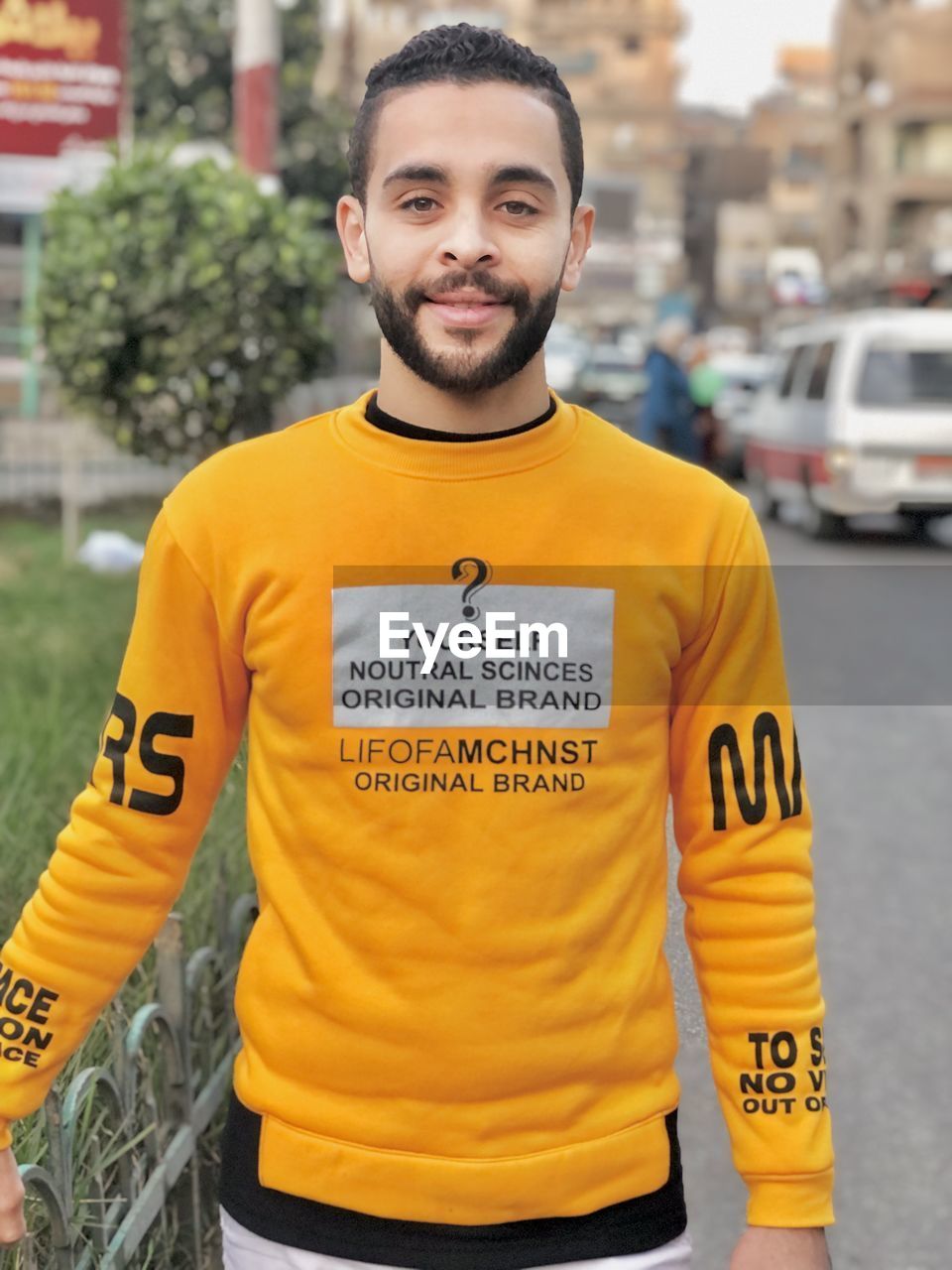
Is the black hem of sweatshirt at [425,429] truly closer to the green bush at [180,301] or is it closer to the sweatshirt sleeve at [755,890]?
the sweatshirt sleeve at [755,890]

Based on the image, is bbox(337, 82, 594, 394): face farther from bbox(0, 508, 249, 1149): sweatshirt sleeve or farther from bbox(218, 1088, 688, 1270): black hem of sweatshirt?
bbox(218, 1088, 688, 1270): black hem of sweatshirt

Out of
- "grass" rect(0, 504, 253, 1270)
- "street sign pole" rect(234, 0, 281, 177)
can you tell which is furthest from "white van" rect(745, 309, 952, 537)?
"grass" rect(0, 504, 253, 1270)

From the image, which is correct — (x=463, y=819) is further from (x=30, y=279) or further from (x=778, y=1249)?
(x=30, y=279)

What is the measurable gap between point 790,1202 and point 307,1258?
0.46 metres

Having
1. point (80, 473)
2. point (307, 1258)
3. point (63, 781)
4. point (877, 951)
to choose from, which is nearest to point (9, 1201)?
point (307, 1258)

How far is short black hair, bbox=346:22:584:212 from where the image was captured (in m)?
1.78

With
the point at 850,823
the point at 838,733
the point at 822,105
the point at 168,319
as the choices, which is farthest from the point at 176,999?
the point at 822,105

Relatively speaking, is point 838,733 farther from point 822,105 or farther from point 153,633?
point 822,105

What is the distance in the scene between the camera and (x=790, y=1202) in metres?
1.82

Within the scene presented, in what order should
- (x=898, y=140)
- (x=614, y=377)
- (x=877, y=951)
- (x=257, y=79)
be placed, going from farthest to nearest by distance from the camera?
(x=898, y=140)
(x=614, y=377)
(x=257, y=79)
(x=877, y=951)

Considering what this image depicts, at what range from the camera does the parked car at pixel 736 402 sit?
24.3m

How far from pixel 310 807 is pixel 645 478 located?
445mm

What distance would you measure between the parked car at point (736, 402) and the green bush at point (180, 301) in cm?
915

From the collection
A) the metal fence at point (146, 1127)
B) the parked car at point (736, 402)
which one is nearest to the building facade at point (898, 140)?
the parked car at point (736, 402)
